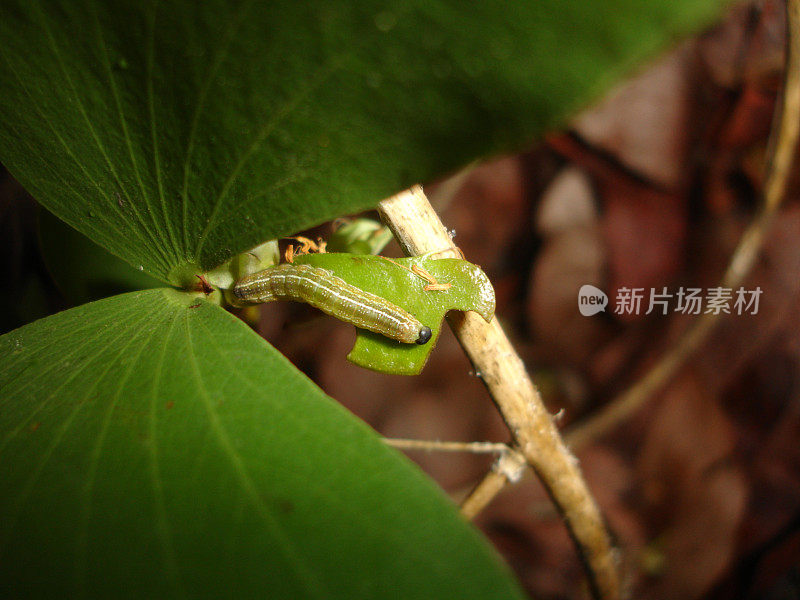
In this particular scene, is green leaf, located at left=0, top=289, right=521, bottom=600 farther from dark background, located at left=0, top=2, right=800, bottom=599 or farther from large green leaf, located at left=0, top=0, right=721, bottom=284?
dark background, located at left=0, top=2, right=800, bottom=599

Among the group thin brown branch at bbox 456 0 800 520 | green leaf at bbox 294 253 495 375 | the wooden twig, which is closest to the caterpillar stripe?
green leaf at bbox 294 253 495 375

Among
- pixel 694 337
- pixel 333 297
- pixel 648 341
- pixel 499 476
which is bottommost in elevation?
pixel 499 476

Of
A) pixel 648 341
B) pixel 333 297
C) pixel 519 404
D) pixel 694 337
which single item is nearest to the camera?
pixel 333 297

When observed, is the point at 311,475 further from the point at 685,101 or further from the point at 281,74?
the point at 685,101

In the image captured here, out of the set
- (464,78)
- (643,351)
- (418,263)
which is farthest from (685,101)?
(464,78)

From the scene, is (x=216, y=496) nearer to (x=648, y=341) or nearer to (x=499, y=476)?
(x=499, y=476)

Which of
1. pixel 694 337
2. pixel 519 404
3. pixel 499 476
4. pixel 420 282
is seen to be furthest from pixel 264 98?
pixel 694 337

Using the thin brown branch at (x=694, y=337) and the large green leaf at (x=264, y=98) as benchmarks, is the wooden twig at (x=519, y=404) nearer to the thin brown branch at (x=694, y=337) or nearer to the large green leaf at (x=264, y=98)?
the large green leaf at (x=264, y=98)
